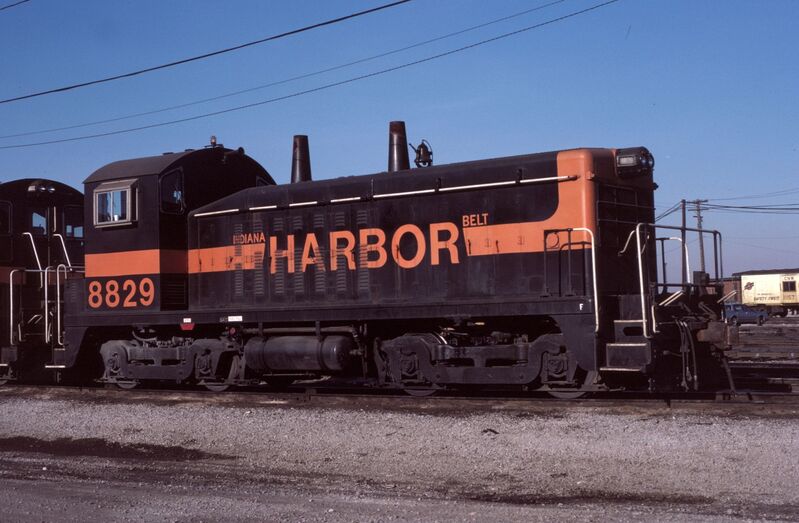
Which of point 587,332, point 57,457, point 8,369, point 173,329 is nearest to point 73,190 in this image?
point 8,369

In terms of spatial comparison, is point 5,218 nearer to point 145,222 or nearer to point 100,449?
point 145,222

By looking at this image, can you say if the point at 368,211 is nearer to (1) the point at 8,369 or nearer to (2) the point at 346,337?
(2) the point at 346,337

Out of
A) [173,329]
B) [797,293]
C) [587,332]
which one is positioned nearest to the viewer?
[587,332]

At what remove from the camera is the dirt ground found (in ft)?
20.8

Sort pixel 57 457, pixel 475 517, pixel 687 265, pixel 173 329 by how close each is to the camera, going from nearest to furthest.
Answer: pixel 475 517
pixel 57 457
pixel 687 265
pixel 173 329

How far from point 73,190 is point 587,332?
11683 mm

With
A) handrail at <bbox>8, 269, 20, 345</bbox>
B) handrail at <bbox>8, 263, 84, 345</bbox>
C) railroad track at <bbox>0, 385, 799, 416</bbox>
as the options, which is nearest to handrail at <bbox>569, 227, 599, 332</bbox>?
railroad track at <bbox>0, 385, 799, 416</bbox>

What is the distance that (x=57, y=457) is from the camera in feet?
30.2

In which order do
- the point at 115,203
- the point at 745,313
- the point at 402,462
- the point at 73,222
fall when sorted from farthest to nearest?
the point at 745,313 → the point at 73,222 → the point at 115,203 → the point at 402,462

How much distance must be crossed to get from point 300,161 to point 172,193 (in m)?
2.20

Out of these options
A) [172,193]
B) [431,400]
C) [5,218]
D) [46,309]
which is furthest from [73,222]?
[431,400]

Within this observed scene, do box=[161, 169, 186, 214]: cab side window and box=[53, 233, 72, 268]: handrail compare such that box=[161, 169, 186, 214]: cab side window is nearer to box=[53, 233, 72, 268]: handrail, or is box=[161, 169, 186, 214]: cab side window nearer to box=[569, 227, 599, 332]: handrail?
box=[53, 233, 72, 268]: handrail

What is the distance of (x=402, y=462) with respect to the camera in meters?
8.32

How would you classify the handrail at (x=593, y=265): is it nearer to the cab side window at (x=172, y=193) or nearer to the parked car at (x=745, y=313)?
the cab side window at (x=172, y=193)
